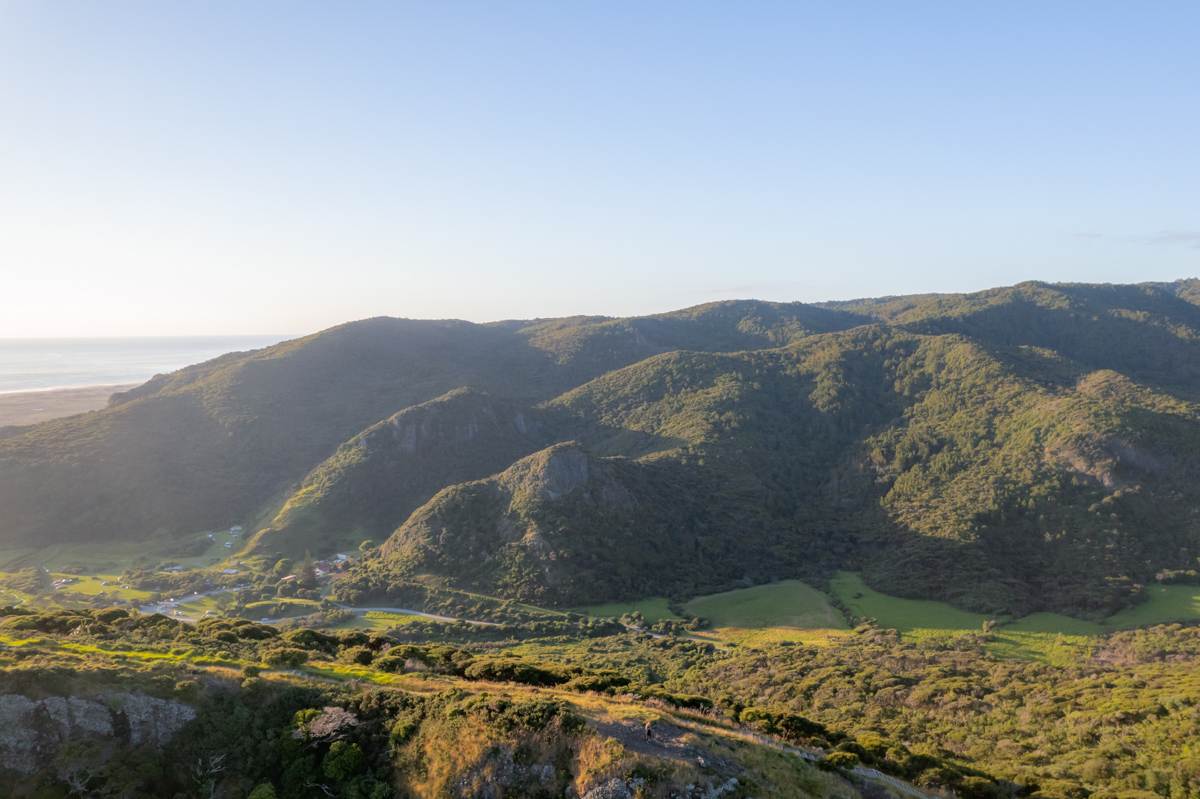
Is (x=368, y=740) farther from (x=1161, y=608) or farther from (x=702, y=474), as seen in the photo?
(x=702, y=474)

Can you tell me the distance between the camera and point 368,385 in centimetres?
19500

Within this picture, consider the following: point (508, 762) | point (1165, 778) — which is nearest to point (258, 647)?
point (508, 762)

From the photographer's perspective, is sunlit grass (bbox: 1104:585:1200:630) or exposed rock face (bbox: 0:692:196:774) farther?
sunlit grass (bbox: 1104:585:1200:630)

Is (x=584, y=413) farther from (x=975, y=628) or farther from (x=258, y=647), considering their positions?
(x=258, y=647)

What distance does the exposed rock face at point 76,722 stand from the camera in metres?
22.0

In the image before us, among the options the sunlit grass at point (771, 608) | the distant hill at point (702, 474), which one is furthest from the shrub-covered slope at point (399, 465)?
the sunlit grass at point (771, 608)

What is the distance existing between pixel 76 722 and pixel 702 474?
107 metres

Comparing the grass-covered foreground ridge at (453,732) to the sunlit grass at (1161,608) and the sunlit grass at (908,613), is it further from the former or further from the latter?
the sunlit grass at (1161,608)

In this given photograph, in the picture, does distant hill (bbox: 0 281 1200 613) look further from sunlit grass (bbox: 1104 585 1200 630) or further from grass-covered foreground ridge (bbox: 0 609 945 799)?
grass-covered foreground ridge (bbox: 0 609 945 799)

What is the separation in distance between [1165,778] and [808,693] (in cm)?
2396

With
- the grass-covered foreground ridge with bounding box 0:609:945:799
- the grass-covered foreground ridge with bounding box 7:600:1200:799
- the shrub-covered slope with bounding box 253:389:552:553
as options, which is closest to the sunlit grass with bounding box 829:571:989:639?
the grass-covered foreground ridge with bounding box 7:600:1200:799

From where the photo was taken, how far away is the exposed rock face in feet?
72.0

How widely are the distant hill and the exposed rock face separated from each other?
67094 mm

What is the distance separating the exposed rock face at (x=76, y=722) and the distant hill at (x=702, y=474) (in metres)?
67.1
